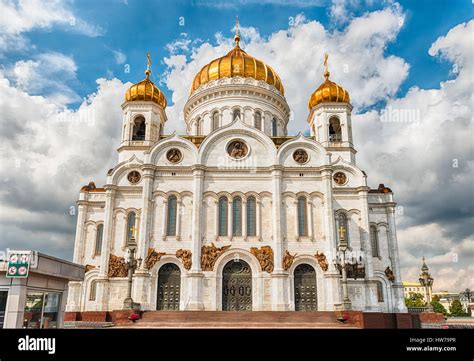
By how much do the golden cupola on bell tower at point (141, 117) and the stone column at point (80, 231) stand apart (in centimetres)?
481

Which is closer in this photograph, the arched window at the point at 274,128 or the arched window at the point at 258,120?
the arched window at the point at 258,120

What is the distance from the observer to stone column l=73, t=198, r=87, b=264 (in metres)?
27.4

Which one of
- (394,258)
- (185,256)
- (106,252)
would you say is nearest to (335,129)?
(394,258)

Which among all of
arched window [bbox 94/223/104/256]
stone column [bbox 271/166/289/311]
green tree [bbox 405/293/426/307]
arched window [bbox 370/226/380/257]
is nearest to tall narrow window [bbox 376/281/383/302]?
arched window [bbox 370/226/380/257]

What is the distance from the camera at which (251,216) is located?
1021 inches

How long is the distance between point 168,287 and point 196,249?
2881mm

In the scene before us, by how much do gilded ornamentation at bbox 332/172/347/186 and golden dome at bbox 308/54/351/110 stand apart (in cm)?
644

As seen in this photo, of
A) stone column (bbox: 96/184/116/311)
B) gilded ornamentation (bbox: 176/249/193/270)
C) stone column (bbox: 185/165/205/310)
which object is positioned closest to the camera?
stone column (bbox: 185/165/205/310)

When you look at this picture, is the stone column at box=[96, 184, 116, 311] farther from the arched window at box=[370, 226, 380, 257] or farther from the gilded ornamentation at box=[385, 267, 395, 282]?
the gilded ornamentation at box=[385, 267, 395, 282]

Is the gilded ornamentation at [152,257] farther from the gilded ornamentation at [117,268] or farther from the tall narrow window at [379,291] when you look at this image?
the tall narrow window at [379,291]

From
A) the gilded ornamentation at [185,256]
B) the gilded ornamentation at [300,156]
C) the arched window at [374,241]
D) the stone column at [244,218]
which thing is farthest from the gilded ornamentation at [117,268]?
the arched window at [374,241]

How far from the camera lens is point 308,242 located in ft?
82.6

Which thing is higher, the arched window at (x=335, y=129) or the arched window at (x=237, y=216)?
the arched window at (x=335, y=129)

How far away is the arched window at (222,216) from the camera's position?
2552cm
